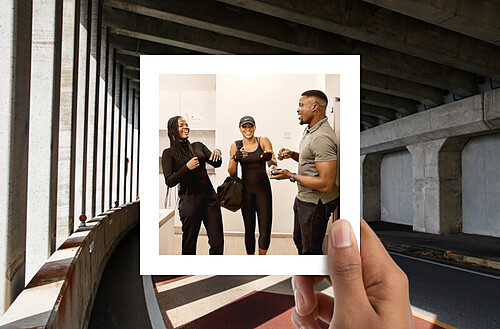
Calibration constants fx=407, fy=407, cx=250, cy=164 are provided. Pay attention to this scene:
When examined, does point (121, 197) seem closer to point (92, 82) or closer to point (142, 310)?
point (92, 82)

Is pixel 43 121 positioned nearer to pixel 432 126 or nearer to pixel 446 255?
pixel 446 255

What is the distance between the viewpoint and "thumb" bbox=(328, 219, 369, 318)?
1442 millimetres

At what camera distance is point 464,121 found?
503 inches

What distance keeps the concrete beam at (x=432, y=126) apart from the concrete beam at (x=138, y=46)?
27.9 feet

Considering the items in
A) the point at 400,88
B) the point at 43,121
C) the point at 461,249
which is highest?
the point at 400,88

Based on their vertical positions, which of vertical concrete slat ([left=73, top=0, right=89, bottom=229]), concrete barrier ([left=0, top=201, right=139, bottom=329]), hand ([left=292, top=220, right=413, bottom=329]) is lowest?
concrete barrier ([left=0, top=201, right=139, bottom=329])

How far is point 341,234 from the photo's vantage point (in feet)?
4.95

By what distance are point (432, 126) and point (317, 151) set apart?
14322mm

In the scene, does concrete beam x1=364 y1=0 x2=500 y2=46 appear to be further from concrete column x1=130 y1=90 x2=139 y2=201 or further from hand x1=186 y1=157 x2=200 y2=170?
concrete column x1=130 y1=90 x2=139 y2=201

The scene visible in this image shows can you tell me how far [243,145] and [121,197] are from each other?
59.4 ft

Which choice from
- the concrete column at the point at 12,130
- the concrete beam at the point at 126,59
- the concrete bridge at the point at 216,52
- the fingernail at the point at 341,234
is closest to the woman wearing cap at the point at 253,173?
the fingernail at the point at 341,234

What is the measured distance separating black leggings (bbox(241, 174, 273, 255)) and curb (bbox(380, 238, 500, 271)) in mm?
8262

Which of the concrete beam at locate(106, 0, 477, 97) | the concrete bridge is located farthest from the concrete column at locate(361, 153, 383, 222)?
the concrete beam at locate(106, 0, 477, 97)

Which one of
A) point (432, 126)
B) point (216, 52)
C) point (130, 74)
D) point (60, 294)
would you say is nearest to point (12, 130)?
point (60, 294)
